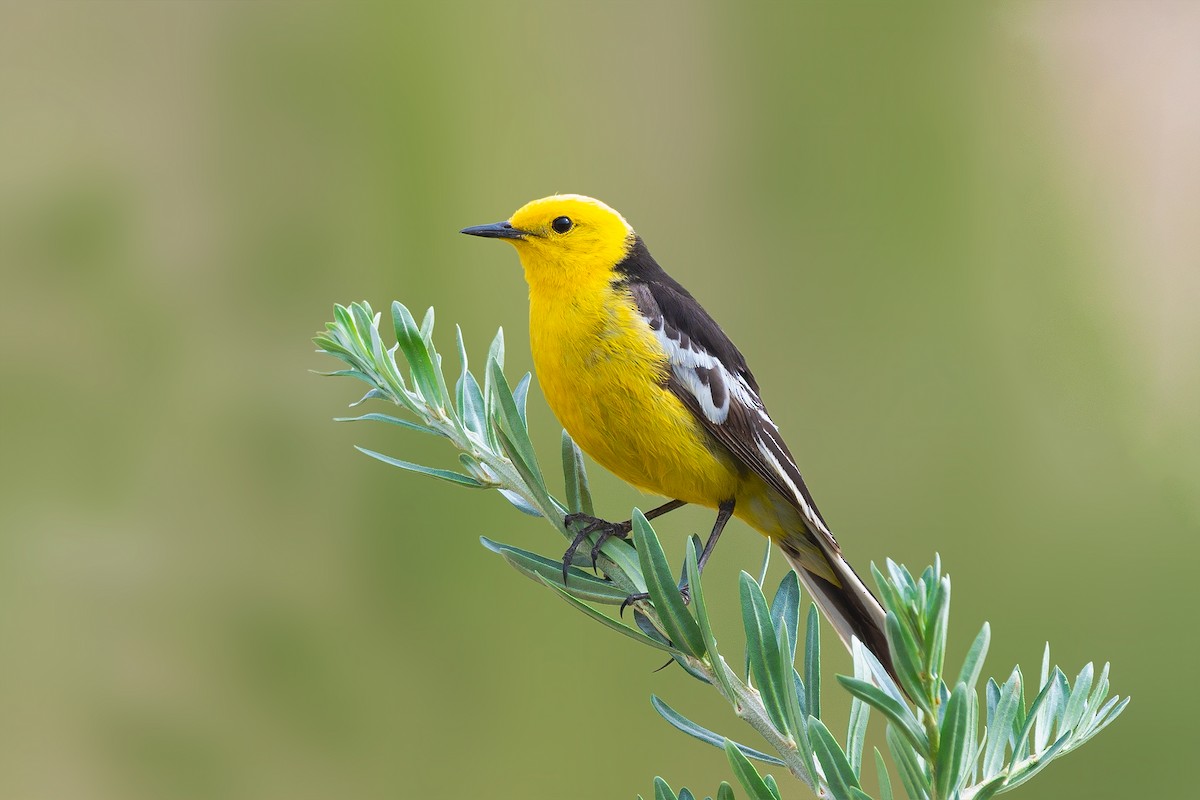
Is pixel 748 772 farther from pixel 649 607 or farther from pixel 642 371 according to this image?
pixel 642 371

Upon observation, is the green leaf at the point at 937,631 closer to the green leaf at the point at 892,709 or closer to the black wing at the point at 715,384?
the green leaf at the point at 892,709

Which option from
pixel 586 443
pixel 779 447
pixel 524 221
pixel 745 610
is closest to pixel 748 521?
pixel 779 447

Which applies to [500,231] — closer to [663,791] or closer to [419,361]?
[419,361]

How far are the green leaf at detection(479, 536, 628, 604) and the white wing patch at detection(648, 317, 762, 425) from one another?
1.43 feet

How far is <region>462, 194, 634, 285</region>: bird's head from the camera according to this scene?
3.69 ft

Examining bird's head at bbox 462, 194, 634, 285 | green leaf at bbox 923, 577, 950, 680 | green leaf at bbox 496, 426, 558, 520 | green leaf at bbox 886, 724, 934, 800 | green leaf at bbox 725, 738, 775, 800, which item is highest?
bird's head at bbox 462, 194, 634, 285

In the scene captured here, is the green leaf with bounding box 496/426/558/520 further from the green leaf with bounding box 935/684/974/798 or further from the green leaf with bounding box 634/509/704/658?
the green leaf with bounding box 935/684/974/798

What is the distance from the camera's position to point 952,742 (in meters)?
0.36

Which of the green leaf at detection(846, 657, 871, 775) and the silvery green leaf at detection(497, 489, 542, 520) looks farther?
the silvery green leaf at detection(497, 489, 542, 520)

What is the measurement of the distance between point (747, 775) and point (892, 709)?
9 centimetres

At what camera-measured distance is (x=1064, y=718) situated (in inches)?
17.0

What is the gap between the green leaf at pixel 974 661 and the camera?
0.36 meters

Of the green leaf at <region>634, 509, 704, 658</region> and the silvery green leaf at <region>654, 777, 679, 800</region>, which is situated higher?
the green leaf at <region>634, 509, 704, 658</region>

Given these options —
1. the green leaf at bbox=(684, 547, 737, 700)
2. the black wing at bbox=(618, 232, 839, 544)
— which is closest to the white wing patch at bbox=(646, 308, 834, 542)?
the black wing at bbox=(618, 232, 839, 544)
